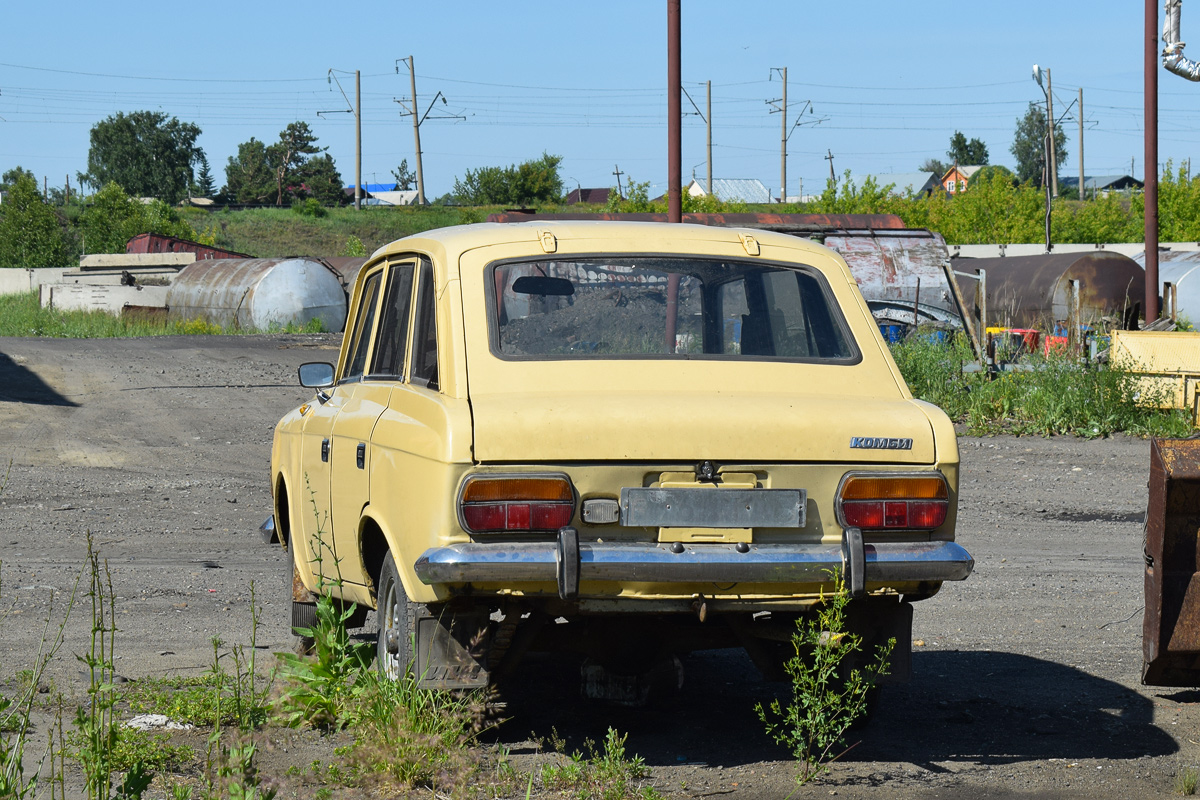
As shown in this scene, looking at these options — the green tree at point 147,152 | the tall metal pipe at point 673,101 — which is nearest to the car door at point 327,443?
the tall metal pipe at point 673,101

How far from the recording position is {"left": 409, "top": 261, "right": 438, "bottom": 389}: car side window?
14.3 feet

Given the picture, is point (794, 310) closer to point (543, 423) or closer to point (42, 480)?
point (543, 423)

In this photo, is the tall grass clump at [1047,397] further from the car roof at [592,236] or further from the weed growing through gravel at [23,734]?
the weed growing through gravel at [23,734]

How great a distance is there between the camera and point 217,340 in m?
26.8

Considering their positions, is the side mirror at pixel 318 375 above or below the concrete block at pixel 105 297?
below

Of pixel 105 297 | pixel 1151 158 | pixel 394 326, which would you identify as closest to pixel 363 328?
pixel 394 326

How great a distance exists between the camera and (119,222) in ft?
250

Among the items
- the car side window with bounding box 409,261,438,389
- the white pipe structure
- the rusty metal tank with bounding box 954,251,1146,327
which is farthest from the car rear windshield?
the rusty metal tank with bounding box 954,251,1146,327

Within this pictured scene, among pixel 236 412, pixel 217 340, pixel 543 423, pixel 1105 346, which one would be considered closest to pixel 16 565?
pixel 543 423

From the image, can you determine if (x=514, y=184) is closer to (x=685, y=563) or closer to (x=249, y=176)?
(x=249, y=176)

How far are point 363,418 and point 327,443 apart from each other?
1.47ft

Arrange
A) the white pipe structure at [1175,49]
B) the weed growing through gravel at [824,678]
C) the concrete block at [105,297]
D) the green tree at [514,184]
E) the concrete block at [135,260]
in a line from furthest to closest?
1. the green tree at [514,184]
2. the concrete block at [135,260]
3. the concrete block at [105,297]
4. the white pipe structure at [1175,49]
5. the weed growing through gravel at [824,678]

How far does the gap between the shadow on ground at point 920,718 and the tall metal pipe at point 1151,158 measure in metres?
14.5

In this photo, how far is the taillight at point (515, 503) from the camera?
373cm
